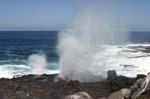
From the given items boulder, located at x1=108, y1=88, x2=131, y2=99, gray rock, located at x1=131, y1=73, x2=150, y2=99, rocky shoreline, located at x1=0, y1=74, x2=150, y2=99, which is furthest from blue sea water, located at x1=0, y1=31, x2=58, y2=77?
boulder, located at x1=108, y1=88, x2=131, y2=99

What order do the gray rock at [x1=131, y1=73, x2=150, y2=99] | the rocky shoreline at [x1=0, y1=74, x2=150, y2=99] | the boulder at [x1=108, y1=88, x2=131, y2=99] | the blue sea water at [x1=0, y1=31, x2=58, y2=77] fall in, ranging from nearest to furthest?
the boulder at [x1=108, y1=88, x2=131, y2=99]
the gray rock at [x1=131, y1=73, x2=150, y2=99]
the rocky shoreline at [x1=0, y1=74, x2=150, y2=99]
the blue sea water at [x1=0, y1=31, x2=58, y2=77]

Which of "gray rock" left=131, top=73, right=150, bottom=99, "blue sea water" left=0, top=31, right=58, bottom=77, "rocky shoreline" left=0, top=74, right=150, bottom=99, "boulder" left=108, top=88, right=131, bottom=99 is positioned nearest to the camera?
"boulder" left=108, top=88, right=131, bottom=99

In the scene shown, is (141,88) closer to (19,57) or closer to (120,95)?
(120,95)

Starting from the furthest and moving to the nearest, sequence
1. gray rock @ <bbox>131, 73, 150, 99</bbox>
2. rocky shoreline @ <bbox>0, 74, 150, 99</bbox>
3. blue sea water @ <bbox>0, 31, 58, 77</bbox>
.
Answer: blue sea water @ <bbox>0, 31, 58, 77</bbox>
rocky shoreline @ <bbox>0, 74, 150, 99</bbox>
gray rock @ <bbox>131, 73, 150, 99</bbox>

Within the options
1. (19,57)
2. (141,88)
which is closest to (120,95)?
(141,88)

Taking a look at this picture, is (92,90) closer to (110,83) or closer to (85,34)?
(110,83)

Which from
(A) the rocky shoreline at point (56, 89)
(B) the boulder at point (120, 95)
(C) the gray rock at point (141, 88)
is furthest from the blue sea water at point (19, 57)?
(B) the boulder at point (120, 95)

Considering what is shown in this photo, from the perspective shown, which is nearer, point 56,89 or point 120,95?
point 120,95

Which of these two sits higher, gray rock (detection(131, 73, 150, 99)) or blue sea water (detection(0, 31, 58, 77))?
gray rock (detection(131, 73, 150, 99))

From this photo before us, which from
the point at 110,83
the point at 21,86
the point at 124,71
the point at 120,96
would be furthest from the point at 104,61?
the point at 120,96

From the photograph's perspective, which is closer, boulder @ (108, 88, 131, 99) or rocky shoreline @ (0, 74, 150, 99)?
boulder @ (108, 88, 131, 99)

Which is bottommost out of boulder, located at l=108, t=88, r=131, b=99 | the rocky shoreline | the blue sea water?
the blue sea water

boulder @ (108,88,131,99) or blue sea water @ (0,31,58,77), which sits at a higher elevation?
boulder @ (108,88,131,99)

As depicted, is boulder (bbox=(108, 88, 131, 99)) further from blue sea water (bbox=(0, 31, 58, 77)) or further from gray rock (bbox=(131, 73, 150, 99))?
blue sea water (bbox=(0, 31, 58, 77))
